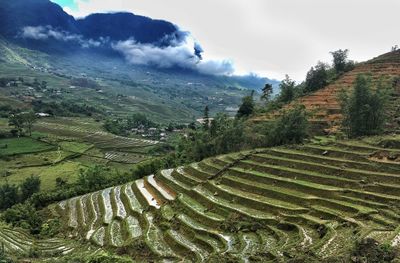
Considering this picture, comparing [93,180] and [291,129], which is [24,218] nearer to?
[93,180]

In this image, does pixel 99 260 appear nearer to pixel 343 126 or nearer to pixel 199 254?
pixel 199 254

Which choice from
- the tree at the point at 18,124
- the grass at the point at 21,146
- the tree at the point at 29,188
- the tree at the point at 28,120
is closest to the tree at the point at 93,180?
the tree at the point at 29,188

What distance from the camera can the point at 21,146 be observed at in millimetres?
79250

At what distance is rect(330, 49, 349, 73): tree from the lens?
7675 centimetres

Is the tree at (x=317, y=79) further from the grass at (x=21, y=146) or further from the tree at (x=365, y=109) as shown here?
the grass at (x=21, y=146)

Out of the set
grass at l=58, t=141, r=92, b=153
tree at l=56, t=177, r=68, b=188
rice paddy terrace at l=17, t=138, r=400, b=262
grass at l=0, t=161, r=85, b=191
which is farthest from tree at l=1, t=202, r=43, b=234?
grass at l=58, t=141, r=92, b=153

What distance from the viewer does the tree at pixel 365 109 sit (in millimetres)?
41812

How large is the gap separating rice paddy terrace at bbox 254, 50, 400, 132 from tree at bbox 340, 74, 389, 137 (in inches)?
123

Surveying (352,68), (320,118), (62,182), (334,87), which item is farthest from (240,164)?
(352,68)

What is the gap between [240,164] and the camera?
123 feet

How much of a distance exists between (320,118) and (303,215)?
2965 cm

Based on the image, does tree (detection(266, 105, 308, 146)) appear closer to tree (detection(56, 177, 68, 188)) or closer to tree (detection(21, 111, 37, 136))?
tree (detection(56, 177, 68, 188))

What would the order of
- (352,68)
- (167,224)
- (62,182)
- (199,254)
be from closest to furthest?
1. (199,254)
2. (167,224)
3. (62,182)
4. (352,68)

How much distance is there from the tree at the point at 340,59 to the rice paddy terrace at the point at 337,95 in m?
2.35
